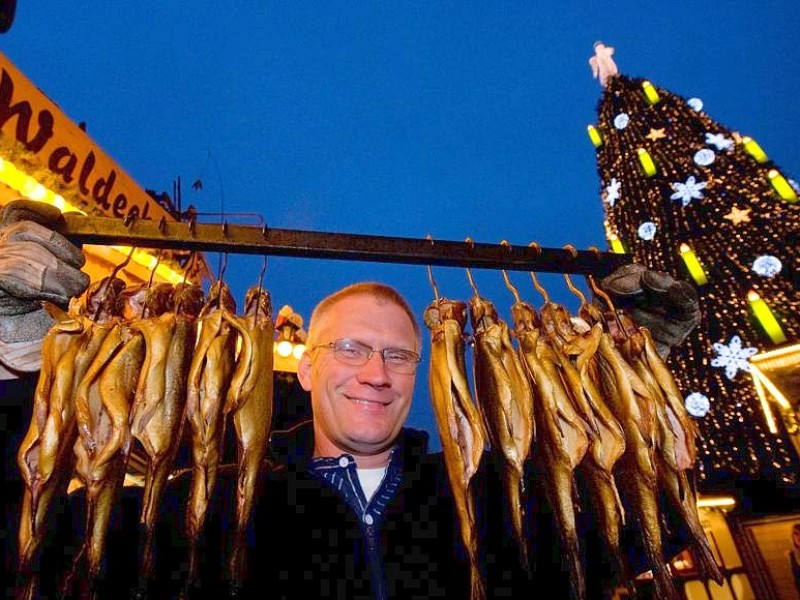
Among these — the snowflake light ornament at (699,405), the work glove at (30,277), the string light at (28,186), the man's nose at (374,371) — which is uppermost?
the string light at (28,186)

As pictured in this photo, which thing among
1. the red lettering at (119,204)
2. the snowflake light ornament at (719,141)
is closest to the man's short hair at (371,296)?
the red lettering at (119,204)

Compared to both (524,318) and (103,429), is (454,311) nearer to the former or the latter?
(524,318)

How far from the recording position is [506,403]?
7.96ft

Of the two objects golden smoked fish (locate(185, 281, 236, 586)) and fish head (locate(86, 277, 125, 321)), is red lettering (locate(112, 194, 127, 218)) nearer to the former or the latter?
fish head (locate(86, 277, 125, 321))

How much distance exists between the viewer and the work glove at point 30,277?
224cm

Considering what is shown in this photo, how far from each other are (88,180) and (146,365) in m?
5.73

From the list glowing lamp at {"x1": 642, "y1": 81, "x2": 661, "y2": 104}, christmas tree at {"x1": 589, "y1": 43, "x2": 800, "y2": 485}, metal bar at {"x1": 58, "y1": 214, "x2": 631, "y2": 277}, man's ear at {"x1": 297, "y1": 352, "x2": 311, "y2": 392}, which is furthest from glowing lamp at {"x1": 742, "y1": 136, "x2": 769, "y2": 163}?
man's ear at {"x1": 297, "y1": 352, "x2": 311, "y2": 392}

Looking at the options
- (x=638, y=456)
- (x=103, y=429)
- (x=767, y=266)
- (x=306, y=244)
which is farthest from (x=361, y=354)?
(x=767, y=266)

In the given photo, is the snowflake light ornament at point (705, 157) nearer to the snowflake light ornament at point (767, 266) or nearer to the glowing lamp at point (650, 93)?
the glowing lamp at point (650, 93)

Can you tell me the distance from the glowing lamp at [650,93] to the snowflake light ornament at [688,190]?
5.87 m

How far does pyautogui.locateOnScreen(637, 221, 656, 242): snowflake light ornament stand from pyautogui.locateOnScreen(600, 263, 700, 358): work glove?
22060 mm

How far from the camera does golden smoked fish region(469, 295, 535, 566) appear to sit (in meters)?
2.30

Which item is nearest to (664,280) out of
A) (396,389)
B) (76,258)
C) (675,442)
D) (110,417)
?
(675,442)

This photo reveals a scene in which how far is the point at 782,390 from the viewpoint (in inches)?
488
